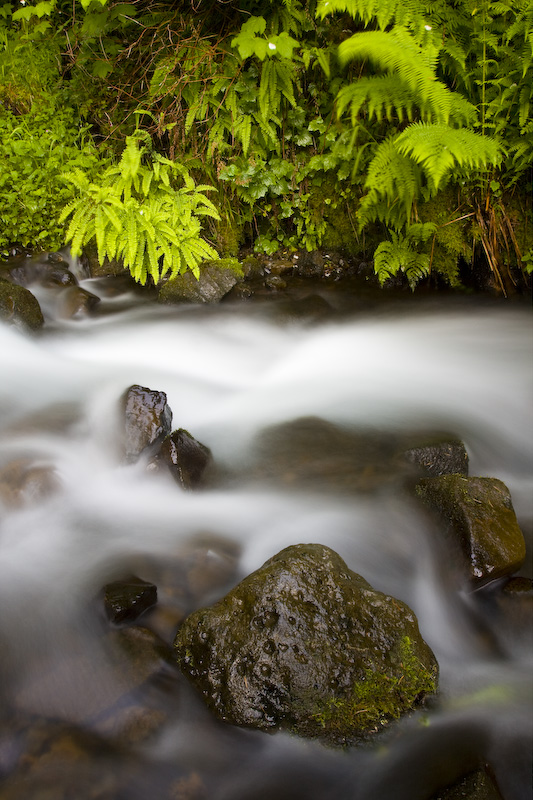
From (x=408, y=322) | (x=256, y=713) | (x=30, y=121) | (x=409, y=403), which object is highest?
(x=30, y=121)

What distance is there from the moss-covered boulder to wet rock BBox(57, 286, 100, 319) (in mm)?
779

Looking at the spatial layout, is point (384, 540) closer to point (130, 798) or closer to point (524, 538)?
point (524, 538)

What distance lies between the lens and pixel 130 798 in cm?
208

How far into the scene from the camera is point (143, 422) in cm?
386

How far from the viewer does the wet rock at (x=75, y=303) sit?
238 inches

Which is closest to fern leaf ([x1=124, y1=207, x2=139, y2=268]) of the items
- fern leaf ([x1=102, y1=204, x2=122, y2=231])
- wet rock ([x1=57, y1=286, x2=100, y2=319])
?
fern leaf ([x1=102, y1=204, x2=122, y2=231])

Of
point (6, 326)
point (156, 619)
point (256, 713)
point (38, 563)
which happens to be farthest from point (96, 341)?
point (256, 713)

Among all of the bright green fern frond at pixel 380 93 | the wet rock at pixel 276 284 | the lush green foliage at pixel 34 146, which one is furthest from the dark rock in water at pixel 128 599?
the lush green foliage at pixel 34 146

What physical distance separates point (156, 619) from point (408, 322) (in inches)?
172

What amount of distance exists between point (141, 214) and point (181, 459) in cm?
317

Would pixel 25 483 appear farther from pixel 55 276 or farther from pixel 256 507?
pixel 55 276

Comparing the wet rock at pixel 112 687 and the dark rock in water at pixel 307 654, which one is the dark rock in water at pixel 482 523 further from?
the wet rock at pixel 112 687

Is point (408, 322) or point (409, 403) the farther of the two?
point (408, 322)

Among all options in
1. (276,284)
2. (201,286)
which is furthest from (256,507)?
(276,284)
